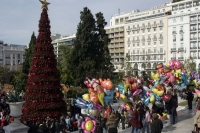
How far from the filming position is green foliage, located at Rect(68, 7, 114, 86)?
3897cm

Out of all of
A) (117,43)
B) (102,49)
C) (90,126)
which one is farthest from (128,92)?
(117,43)

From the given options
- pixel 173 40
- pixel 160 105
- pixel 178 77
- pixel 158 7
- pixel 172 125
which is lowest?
pixel 172 125

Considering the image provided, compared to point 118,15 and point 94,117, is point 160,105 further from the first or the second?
point 118,15

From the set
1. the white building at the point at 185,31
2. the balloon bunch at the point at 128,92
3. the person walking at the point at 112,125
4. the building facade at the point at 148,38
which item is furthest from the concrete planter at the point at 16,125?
the white building at the point at 185,31

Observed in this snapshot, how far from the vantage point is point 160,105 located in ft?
52.1

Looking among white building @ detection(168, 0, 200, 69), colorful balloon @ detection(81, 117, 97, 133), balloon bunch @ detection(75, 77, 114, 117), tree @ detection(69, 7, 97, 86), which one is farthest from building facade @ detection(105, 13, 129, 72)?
colorful balloon @ detection(81, 117, 97, 133)

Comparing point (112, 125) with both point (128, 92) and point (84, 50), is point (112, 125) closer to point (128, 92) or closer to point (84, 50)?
point (128, 92)

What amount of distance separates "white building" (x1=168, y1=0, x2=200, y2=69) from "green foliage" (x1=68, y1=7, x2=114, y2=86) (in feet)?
115

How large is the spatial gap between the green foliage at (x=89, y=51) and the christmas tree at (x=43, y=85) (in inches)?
769

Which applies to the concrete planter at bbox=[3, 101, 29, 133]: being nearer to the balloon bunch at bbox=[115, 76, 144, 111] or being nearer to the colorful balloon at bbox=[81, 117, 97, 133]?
the colorful balloon at bbox=[81, 117, 97, 133]

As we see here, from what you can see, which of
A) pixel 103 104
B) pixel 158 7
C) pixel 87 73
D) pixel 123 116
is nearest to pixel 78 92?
pixel 87 73

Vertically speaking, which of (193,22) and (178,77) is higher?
(193,22)

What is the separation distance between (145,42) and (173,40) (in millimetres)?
9260

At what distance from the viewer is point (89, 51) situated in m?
39.9
